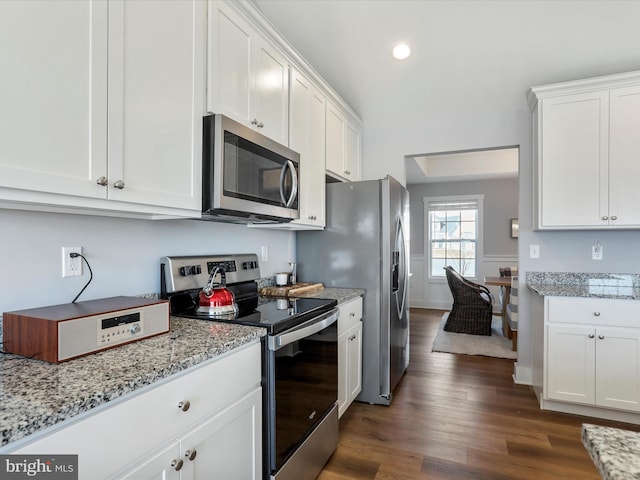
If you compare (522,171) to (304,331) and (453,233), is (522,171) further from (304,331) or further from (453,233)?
(453,233)

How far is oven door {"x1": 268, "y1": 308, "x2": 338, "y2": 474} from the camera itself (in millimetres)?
1480

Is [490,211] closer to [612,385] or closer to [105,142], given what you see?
[612,385]

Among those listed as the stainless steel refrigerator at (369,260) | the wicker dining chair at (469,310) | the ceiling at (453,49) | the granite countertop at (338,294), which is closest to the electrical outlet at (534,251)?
the ceiling at (453,49)

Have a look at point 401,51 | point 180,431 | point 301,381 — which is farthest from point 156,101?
→ point 401,51

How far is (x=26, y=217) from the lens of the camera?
1.23 m

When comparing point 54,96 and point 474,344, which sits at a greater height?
point 54,96

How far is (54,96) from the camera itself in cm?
100

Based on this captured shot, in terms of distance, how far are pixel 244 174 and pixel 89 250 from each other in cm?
72

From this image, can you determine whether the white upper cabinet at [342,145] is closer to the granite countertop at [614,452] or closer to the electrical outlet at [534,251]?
the electrical outlet at [534,251]

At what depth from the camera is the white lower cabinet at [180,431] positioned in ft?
2.57

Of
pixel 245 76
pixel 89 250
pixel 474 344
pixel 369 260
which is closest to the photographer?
pixel 89 250

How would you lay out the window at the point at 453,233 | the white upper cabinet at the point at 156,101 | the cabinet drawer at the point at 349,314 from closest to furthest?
the white upper cabinet at the point at 156,101
the cabinet drawer at the point at 349,314
the window at the point at 453,233

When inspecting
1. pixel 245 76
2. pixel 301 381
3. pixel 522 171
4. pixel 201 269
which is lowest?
pixel 301 381

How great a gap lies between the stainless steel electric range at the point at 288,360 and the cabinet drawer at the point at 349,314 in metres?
0.23
